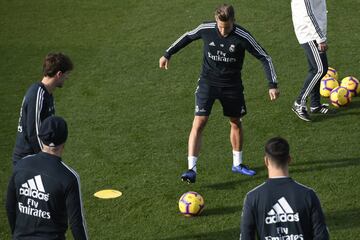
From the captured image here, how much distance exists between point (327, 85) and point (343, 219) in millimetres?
4266

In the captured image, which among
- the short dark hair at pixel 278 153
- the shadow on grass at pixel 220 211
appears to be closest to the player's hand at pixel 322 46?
the shadow on grass at pixel 220 211

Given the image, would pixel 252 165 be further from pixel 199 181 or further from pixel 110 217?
pixel 110 217

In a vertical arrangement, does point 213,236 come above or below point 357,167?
below

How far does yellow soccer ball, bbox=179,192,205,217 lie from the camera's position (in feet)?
30.1

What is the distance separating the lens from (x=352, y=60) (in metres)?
14.1

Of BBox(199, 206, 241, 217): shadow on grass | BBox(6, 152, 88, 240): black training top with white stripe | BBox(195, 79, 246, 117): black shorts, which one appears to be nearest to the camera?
BBox(6, 152, 88, 240): black training top with white stripe

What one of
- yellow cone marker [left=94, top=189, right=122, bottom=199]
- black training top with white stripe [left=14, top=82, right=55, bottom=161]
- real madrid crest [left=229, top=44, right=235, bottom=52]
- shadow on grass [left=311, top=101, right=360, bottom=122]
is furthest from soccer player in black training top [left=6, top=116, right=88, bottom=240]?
shadow on grass [left=311, top=101, right=360, bottom=122]

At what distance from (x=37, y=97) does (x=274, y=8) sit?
10437mm

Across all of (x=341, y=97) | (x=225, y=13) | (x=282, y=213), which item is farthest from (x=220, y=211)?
(x=341, y=97)

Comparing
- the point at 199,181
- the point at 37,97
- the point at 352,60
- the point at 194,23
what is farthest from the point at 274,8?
the point at 37,97

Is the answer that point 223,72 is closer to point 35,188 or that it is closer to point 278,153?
point 278,153

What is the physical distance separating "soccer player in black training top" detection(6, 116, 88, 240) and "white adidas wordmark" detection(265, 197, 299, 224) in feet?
5.58

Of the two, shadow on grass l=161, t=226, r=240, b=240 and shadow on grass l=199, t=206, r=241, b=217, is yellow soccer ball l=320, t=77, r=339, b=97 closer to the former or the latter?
shadow on grass l=199, t=206, r=241, b=217

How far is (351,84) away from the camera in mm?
12688
